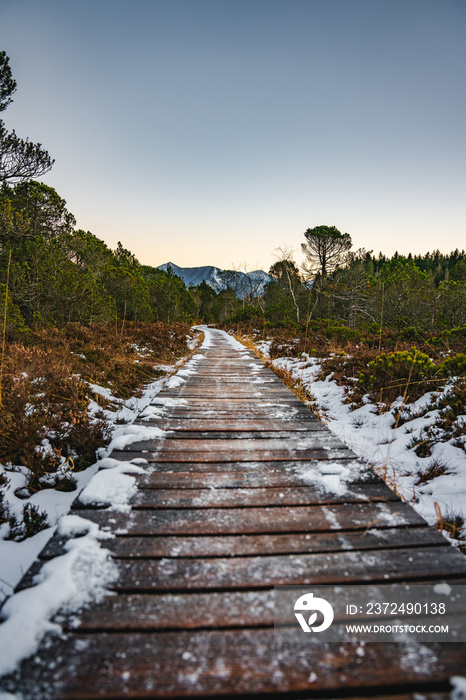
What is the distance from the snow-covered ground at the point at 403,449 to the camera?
2656 mm

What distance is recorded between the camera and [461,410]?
3730mm

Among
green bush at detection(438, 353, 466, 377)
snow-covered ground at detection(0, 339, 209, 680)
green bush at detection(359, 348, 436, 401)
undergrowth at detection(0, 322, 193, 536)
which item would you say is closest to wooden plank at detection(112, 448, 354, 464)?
snow-covered ground at detection(0, 339, 209, 680)

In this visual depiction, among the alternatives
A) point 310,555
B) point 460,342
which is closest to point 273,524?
point 310,555

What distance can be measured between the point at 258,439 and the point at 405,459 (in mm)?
1852

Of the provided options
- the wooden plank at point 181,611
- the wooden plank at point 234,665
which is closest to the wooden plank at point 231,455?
the wooden plank at point 181,611

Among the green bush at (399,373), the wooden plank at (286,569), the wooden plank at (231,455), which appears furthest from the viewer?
the green bush at (399,373)

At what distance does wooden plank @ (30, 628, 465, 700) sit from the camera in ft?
3.06

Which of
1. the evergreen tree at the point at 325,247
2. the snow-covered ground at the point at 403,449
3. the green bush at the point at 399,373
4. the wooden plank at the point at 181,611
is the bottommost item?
the snow-covered ground at the point at 403,449

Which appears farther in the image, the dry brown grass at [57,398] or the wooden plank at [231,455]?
the dry brown grass at [57,398]

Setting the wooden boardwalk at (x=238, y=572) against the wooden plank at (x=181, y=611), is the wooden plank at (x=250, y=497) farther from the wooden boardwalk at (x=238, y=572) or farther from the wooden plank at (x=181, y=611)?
the wooden plank at (x=181, y=611)

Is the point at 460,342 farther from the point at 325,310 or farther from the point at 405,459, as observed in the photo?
the point at 325,310

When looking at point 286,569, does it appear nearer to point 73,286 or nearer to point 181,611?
point 181,611

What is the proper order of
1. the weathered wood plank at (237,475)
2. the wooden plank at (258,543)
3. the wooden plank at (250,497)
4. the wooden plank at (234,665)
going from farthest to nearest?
the weathered wood plank at (237,475) → the wooden plank at (250,497) → the wooden plank at (258,543) → the wooden plank at (234,665)

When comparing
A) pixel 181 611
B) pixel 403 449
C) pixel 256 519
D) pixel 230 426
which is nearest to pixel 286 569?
pixel 256 519
